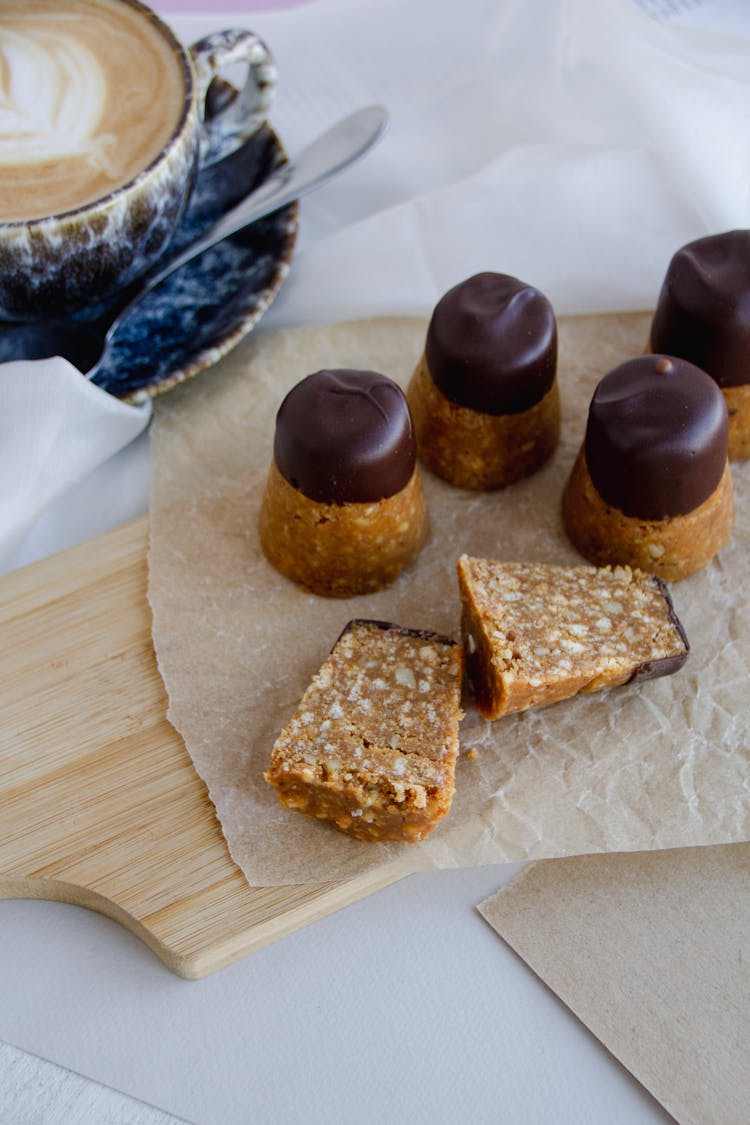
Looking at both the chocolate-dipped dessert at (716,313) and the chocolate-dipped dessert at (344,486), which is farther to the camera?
the chocolate-dipped dessert at (716,313)

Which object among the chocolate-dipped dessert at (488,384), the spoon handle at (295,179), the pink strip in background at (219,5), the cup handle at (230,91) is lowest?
the chocolate-dipped dessert at (488,384)

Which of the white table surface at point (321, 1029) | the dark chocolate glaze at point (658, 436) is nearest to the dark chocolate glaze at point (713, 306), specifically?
the dark chocolate glaze at point (658, 436)

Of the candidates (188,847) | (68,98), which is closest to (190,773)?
(188,847)

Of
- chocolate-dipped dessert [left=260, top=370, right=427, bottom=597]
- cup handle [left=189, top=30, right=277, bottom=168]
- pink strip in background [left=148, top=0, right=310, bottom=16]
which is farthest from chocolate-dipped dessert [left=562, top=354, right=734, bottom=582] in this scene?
pink strip in background [left=148, top=0, right=310, bottom=16]

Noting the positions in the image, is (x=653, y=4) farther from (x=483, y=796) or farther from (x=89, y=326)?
(x=483, y=796)

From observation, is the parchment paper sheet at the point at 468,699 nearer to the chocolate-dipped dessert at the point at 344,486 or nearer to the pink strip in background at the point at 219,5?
the chocolate-dipped dessert at the point at 344,486

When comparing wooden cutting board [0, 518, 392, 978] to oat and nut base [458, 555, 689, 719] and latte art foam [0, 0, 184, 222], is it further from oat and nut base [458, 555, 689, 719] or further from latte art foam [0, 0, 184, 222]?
latte art foam [0, 0, 184, 222]
